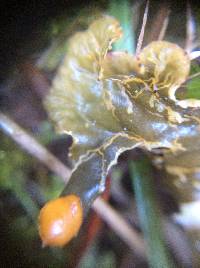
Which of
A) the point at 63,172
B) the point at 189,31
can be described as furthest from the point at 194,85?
the point at 63,172

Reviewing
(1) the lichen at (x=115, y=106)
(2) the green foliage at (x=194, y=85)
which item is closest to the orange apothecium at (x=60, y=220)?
(1) the lichen at (x=115, y=106)

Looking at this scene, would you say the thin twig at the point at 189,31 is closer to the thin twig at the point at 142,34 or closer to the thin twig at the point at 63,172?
the thin twig at the point at 142,34

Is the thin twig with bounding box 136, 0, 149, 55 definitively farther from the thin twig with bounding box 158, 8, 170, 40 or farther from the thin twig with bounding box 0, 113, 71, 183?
the thin twig with bounding box 0, 113, 71, 183

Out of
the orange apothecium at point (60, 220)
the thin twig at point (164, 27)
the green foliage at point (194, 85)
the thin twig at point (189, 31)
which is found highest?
the thin twig at point (164, 27)

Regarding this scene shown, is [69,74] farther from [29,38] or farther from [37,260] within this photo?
[37,260]

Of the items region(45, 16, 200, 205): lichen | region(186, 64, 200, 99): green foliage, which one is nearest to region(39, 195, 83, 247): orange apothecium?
region(45, 16, 200, 205): lichen
